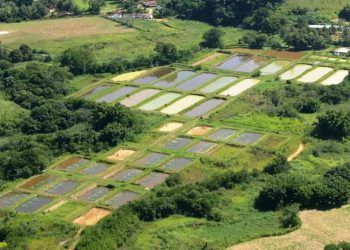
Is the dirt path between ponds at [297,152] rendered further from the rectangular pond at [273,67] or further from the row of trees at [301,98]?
the rectangular pond at [273,67]

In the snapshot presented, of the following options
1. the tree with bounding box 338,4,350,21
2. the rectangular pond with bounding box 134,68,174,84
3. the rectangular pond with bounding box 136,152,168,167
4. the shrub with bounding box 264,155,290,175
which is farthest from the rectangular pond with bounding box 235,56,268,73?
the shrub with bounding box 264,155,290,175

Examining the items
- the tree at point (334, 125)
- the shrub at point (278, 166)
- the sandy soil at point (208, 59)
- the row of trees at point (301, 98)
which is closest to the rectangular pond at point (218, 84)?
the row of trees at point (301, 98)

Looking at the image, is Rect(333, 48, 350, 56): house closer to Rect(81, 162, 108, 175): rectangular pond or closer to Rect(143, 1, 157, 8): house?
Rect(143, 1, 157, 8): house

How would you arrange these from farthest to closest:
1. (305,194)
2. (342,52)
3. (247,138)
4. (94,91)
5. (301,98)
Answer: (342,52)
(94,91)
(301,98)
(247,138)
(305,194)

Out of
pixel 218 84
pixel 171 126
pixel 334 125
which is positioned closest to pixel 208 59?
pixel 218 84

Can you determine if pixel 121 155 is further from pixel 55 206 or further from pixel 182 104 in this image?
pixel 182 104

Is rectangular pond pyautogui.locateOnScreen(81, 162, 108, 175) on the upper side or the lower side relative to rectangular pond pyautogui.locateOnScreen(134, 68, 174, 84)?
lower

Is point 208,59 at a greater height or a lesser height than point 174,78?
greater
